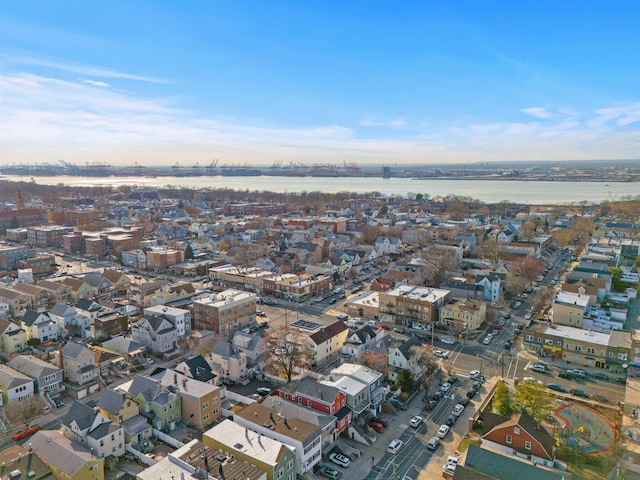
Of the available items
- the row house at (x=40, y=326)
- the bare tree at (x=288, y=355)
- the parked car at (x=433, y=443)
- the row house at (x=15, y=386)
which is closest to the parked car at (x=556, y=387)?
the parked car at (x=433, y=443)

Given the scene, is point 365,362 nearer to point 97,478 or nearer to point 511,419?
point 511,419

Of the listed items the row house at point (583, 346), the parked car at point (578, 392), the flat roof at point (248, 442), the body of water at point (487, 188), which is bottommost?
the parked car at point (578, 392)

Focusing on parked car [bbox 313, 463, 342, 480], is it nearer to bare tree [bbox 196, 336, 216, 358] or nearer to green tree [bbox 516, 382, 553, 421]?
green tree [bbox 516, 382, 553, 421]

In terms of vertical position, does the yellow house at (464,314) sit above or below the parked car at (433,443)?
above

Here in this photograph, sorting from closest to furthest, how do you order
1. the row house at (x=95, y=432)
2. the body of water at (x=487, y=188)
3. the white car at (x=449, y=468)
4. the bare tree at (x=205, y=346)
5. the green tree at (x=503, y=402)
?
the white car at (x=449, y=468) < the row house at (x=95, y=432) < the green tree at (x=503, y=402) < the bare tree at (x=205, y=346) < the body of water at (x=487, y=188)

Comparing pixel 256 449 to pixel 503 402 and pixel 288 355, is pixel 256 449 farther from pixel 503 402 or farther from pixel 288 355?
pixel 503 402

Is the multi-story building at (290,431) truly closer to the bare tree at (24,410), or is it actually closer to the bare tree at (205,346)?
the bare tree at (205,346)

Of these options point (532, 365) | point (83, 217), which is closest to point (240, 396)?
point (532, 365)
